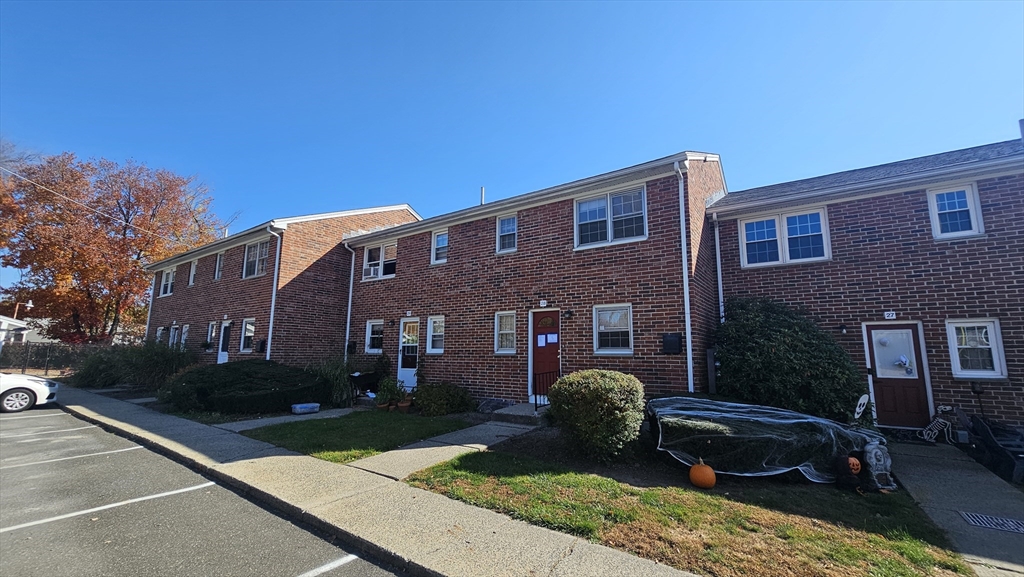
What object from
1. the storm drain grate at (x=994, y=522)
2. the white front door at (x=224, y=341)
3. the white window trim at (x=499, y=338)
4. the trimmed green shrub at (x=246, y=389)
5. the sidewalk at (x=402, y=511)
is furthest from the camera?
the white front door at (x=224, y=341)

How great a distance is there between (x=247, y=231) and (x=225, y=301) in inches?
127

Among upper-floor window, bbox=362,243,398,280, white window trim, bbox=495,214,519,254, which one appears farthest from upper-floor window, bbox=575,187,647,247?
upper-floor window, bbox=362,243,398,280

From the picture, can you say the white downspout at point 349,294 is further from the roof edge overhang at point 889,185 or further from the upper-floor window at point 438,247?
the roof edge overhang at point 889,185

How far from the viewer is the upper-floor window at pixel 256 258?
52.3 feet

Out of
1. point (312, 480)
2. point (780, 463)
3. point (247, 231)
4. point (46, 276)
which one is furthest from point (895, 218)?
point (46, 276)

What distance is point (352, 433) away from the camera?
27.6ft

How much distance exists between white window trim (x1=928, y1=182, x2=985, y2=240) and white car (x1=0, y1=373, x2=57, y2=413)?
76.2 feet

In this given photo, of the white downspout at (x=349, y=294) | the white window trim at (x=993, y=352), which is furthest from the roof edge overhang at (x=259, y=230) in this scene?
the white window trim at (x=993, y=352)

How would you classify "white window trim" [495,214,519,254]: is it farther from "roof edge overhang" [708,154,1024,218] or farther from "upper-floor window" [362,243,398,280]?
"roof edge overhang" [708,154,1024,218]

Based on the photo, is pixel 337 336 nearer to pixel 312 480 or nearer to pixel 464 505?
pixel 312 480

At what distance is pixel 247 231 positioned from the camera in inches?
637

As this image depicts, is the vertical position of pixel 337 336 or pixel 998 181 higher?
pixel 998 181

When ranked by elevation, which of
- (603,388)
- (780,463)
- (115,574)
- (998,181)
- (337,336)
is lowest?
(115,574)

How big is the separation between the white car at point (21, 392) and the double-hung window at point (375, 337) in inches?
360
